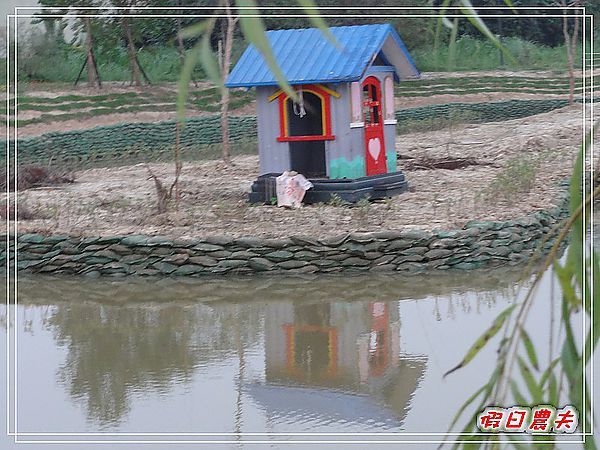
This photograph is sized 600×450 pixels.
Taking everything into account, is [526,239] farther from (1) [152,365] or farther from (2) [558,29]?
(2) [558,29]

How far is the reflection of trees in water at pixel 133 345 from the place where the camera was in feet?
18.2

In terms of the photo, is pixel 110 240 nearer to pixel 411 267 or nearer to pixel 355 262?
pixel 355 262

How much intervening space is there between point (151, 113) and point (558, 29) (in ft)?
37.1

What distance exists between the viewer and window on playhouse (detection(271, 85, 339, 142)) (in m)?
10.2

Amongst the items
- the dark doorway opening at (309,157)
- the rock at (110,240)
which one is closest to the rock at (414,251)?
the rock at (110,240)

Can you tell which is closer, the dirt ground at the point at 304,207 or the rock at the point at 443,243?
the rock at the point at 443,243

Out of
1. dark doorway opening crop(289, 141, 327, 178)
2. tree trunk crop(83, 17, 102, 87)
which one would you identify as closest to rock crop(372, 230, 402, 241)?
dark doorway opening crop(289, 141, 327, 178)

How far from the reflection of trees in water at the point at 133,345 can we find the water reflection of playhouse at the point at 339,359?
12.5 inches

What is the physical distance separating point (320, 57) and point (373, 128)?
1.02 meters

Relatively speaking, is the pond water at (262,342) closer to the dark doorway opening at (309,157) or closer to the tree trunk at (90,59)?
the dark doorway opening at (309,157)

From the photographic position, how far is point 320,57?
10.2m

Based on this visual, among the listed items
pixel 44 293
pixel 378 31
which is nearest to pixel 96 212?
pixel 44 293

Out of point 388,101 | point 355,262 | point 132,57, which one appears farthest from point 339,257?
point 132,57

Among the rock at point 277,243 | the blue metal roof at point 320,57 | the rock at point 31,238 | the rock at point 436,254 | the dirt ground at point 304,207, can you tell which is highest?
the blue metal roof at point 320,57
